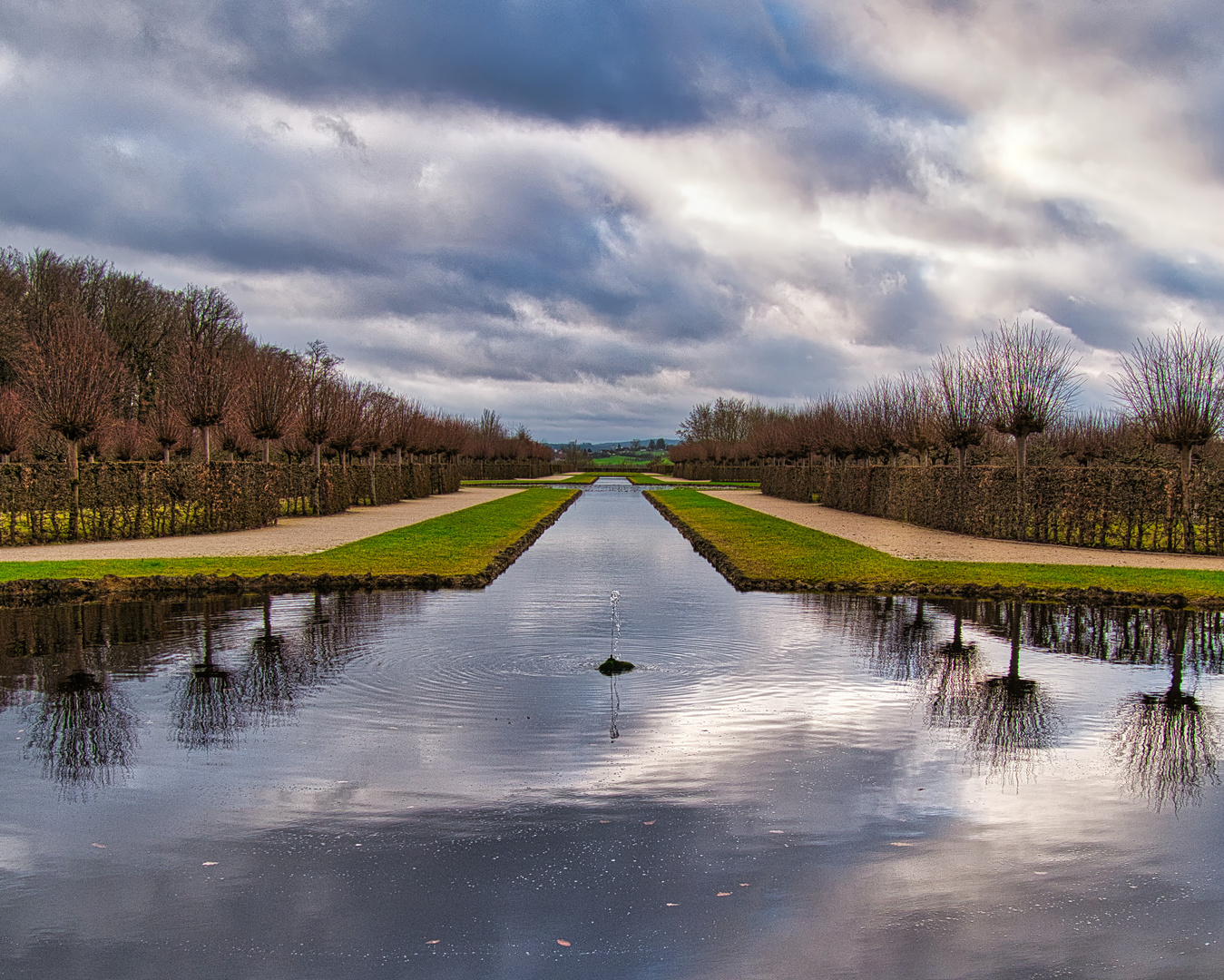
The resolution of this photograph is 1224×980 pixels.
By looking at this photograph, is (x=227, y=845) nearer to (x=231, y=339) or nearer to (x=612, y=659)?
(x=612, y=659)

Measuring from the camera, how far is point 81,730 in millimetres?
7219

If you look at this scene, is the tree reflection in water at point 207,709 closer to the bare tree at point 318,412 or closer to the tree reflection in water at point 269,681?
the tree reflection in water at point 269,681

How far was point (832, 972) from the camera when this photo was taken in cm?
387

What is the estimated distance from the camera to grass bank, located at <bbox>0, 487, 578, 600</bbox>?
15227 mm

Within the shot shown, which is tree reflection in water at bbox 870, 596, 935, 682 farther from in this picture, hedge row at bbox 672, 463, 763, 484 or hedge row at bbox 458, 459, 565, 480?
hedge row at bbox 458, 459, 565, 480

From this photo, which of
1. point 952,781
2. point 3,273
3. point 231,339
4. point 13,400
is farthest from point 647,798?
point 231,339

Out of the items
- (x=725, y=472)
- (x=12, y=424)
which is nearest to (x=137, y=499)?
(x=12, y=424)

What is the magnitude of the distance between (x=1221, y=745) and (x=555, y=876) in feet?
15.6

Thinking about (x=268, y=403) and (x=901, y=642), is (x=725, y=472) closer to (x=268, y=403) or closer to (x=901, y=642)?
(x=268, y=403)

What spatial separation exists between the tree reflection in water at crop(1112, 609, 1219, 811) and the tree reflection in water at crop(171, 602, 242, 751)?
5514 mm

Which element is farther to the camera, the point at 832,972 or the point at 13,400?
the point at 13,400

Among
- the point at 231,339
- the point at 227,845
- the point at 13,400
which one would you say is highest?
the point at 231,339

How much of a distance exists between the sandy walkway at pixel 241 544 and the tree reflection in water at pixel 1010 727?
14.3 meters

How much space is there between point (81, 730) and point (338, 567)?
996 cm
